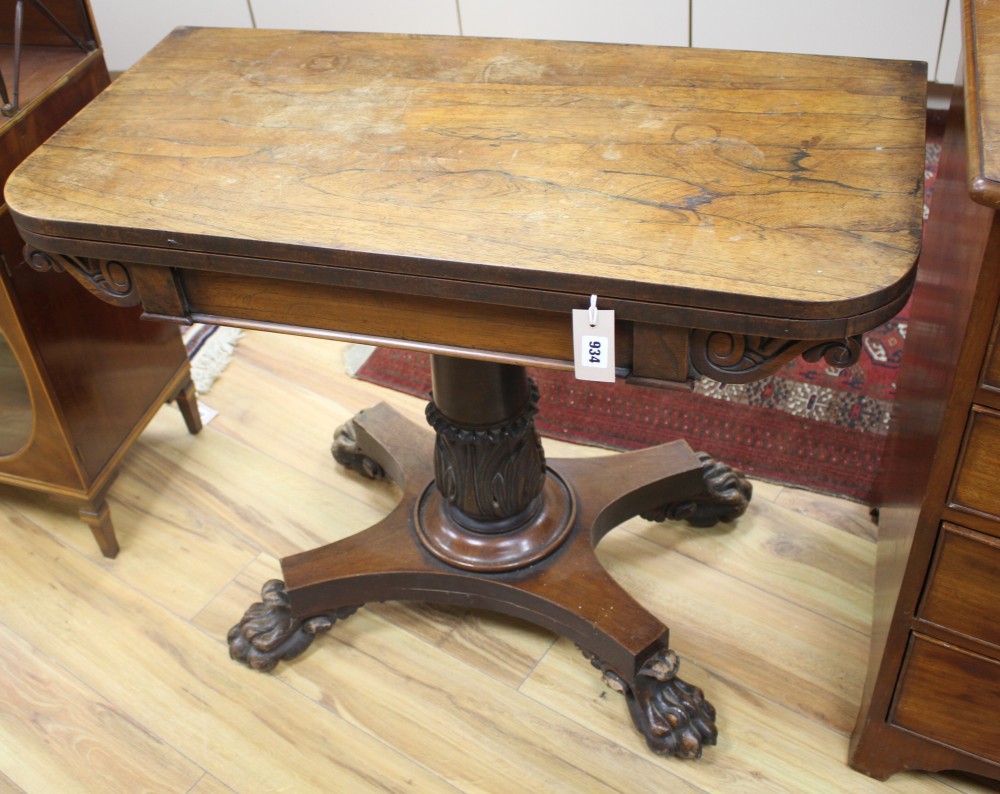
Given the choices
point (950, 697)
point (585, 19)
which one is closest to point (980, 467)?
point (950, 697)

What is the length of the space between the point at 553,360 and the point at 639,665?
0.53 meters

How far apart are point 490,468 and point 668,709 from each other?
1.31 feet

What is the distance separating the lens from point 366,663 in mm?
1610

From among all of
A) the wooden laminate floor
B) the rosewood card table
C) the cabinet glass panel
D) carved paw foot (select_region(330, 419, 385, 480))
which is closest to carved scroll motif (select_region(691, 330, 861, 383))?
the rosewood card table

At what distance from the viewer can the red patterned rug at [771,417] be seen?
1.85 metres

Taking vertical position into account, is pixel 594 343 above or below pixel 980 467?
above

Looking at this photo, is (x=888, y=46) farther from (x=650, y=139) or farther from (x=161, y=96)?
(x=161, y=96)

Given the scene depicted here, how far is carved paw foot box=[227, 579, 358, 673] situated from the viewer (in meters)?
1.59

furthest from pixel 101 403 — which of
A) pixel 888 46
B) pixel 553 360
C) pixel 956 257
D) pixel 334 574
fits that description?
pixel 888 46

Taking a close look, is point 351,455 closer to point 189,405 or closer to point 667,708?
point 189,405

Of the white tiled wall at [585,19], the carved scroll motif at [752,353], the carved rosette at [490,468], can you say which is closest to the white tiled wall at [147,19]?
the white tiled wall at [585,19]

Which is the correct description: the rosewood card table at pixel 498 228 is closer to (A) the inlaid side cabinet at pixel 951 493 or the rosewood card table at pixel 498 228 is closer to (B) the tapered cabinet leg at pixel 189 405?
(A) the inlaid side cabinet at pixel 951 493

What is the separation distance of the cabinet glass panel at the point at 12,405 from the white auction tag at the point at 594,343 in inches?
37.2

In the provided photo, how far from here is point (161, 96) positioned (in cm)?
140
